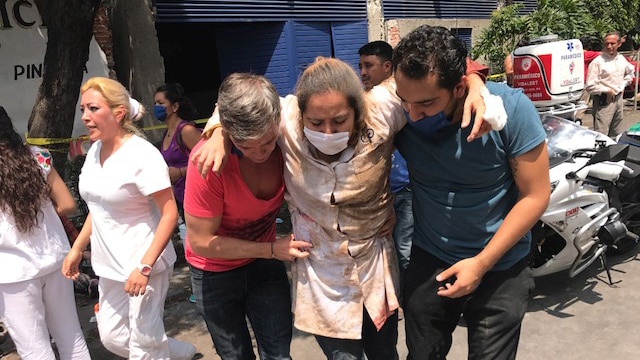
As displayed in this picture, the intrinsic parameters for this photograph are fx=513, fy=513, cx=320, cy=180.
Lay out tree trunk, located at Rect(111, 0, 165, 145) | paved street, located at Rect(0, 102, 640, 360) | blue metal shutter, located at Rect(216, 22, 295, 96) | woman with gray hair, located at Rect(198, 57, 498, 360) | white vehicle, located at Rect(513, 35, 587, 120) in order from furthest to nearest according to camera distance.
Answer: blue metal shutter, located at Rect(216, 22, 295, 96) < tree trunk, located at Rect(111, 0, 165, 145) < white vehicle, located at Rect(513, 35, 587, 120) < paved street, located at Rect(0, 102, 640, 360) < woman with gray hair, located at Rect(198, 57, 498, 360)

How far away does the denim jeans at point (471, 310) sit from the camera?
1.94 metres

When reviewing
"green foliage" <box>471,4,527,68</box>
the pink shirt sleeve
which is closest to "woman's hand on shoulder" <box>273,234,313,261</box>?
the pink shirt sleeve

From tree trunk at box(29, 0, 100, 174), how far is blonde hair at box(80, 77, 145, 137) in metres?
1.87

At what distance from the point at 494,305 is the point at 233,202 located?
1074 millimetres

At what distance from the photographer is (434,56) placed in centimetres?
163

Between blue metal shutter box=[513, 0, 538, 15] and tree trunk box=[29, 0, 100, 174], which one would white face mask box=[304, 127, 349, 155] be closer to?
tree trunk box=[29, 0, 100, 174]

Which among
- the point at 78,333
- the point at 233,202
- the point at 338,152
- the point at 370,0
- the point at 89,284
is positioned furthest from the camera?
the point at 370,0

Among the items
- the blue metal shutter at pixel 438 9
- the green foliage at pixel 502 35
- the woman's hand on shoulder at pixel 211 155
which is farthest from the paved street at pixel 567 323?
the blue metal shutter at pixel 438 9

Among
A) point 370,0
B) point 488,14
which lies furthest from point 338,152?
point 488,14

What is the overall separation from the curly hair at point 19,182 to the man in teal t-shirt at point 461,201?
1900 mm

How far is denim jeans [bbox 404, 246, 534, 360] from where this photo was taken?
6.37 ft

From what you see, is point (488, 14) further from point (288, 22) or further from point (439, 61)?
point (439, 61)

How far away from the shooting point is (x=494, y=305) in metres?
1.94

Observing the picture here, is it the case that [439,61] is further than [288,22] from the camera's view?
No
